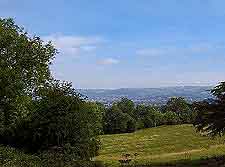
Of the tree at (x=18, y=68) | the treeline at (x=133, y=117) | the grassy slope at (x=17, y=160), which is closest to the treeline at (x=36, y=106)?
the tree at (x=18, y=68)

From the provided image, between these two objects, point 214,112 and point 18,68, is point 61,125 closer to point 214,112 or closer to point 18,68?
point 18,68

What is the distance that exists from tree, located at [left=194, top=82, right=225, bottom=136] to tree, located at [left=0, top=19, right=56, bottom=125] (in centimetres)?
1533

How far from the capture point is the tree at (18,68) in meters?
42.6

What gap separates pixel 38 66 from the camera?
44781 millimetres

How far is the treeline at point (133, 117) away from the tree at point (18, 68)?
74.1 metres

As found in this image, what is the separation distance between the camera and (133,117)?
440 ft

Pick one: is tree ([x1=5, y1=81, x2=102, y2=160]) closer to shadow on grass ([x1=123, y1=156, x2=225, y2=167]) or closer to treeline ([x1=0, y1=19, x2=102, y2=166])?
treeline ([x1=0, y1=19, x2=102, y2=166])

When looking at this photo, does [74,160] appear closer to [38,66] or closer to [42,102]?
[42,102]

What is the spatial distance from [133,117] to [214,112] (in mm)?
87872

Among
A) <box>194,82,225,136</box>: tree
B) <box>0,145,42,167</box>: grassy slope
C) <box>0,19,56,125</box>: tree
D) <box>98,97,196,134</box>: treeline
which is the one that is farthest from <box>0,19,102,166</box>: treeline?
<box>98,97,196,134</box>: treeline

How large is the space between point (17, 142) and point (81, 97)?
7627 millimetres

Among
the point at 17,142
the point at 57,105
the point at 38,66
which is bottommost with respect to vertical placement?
the point at 17,142

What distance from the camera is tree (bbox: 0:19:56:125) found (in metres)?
42.6

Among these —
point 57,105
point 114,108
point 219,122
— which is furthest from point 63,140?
point 114,108
